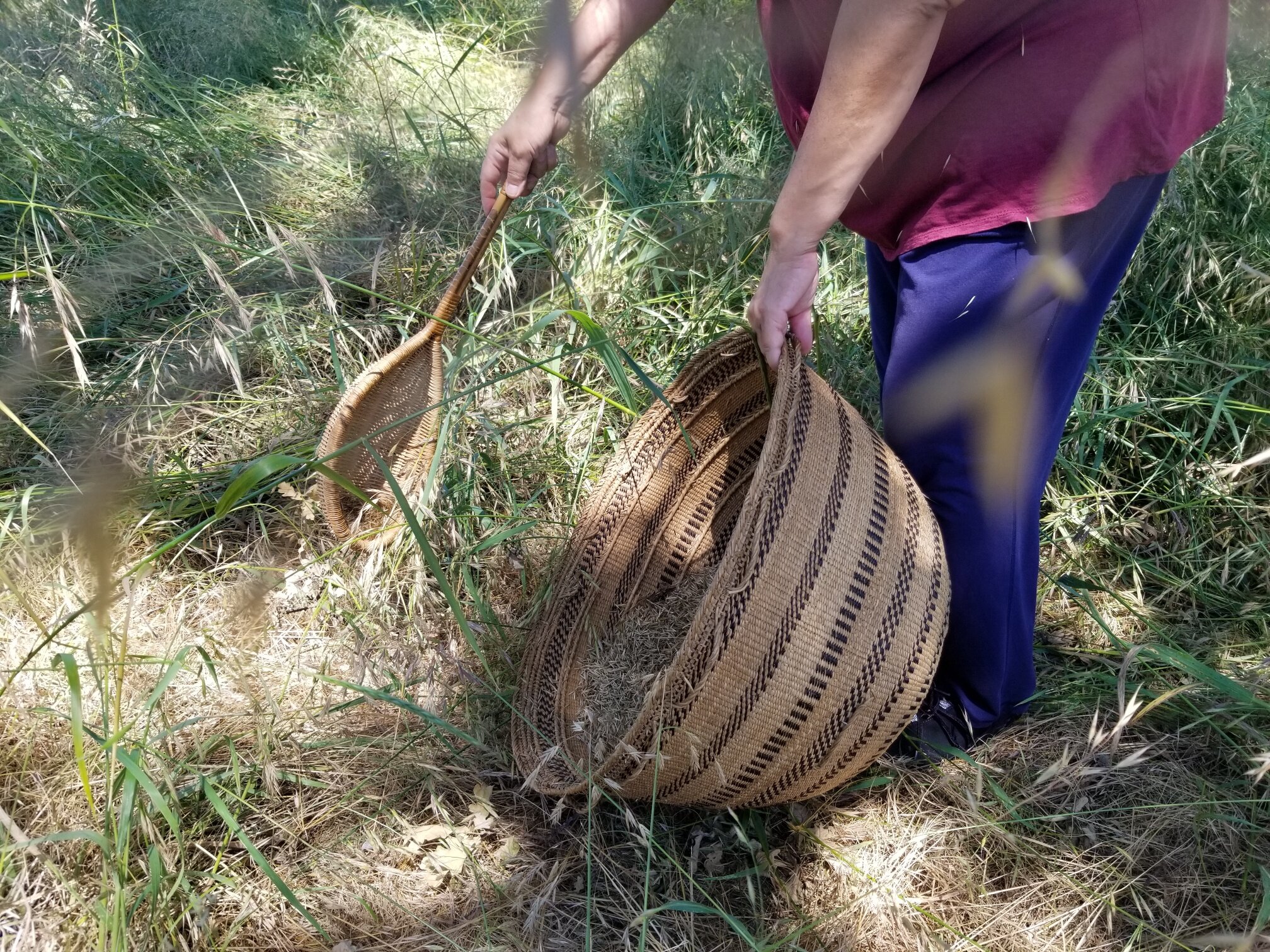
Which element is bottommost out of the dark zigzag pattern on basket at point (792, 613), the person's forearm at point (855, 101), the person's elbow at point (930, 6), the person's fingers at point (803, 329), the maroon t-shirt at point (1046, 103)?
the dark zigzag pattern on basket at point (792, 613)

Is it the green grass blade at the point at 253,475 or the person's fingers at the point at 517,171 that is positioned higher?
the person's fingers at the point at 517,171

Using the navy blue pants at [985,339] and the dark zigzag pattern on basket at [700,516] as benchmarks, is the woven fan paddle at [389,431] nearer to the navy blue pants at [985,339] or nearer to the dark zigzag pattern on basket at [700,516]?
the dark zigzag pattern on basket at [700,516]

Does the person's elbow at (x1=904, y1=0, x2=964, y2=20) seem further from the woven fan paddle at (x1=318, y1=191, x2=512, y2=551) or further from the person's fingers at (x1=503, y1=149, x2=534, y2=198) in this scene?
A: the woven fan paddle at (x1=318, y1=191, x2=512, y2=551)

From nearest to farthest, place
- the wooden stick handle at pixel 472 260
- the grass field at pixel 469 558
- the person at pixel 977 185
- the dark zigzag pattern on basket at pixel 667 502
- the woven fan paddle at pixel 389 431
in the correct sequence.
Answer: the person at pixel 977 185, the grass field at pixel 469 558, the wooden stick handle at pixel 472 260, the woven fan paddle at pixel 389 431, the dark zigzag pattern on basket at pixel 667 502

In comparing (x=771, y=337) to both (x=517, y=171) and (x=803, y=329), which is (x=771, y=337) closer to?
(x=803, y=329)

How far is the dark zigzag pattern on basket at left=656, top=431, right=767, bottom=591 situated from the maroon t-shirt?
36.5 inches

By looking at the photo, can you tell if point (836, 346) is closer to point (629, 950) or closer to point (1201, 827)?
point (1201, 827)

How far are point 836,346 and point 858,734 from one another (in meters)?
1.14

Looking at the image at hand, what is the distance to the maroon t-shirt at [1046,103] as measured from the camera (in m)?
1.07

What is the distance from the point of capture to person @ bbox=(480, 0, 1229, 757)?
3.49 ft

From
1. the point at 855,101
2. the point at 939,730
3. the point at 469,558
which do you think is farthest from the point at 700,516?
the point at 855,101

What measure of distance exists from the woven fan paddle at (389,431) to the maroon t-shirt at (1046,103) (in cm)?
94

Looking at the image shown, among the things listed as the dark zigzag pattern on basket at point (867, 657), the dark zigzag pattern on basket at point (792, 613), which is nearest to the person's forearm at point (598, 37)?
the dark zigzag pattern on basket at point (792, 613)

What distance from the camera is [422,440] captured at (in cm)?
206
